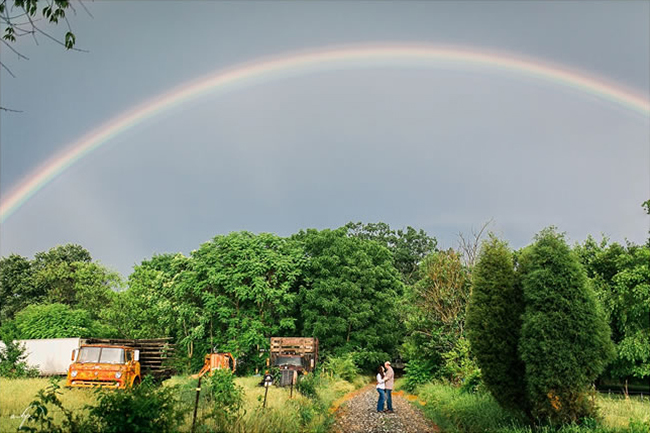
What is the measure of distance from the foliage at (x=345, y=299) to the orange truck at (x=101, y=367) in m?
16.8

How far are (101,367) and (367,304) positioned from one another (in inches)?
844

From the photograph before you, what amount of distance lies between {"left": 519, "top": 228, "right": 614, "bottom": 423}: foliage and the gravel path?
3211 millimetres

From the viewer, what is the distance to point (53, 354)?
26.3 meters

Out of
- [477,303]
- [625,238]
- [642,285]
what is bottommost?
[477,303]

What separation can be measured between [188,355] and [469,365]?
21.3 metres

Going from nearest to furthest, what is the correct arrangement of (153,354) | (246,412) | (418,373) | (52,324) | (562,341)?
(246,412) < (562,341) < (153,354) < (418,373) < (52,324)

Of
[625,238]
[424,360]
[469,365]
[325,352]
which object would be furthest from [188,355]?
[625,238]

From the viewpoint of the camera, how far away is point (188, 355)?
31984 mm

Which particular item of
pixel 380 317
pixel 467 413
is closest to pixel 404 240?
pixel 380 317

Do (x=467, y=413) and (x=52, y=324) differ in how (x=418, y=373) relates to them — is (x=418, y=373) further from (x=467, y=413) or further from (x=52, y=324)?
(x=52, y=324)

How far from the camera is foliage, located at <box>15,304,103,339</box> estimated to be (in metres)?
29.2

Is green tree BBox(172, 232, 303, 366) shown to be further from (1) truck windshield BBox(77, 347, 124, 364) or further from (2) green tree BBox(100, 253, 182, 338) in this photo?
(1) truck windshield BBox(77, 347, 124, 364)

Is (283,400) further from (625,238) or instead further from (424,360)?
(625,238)

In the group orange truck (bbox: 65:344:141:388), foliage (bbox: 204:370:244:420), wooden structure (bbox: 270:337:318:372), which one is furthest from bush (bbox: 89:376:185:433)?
wooden structure (bbox: 270:337:318:372)
